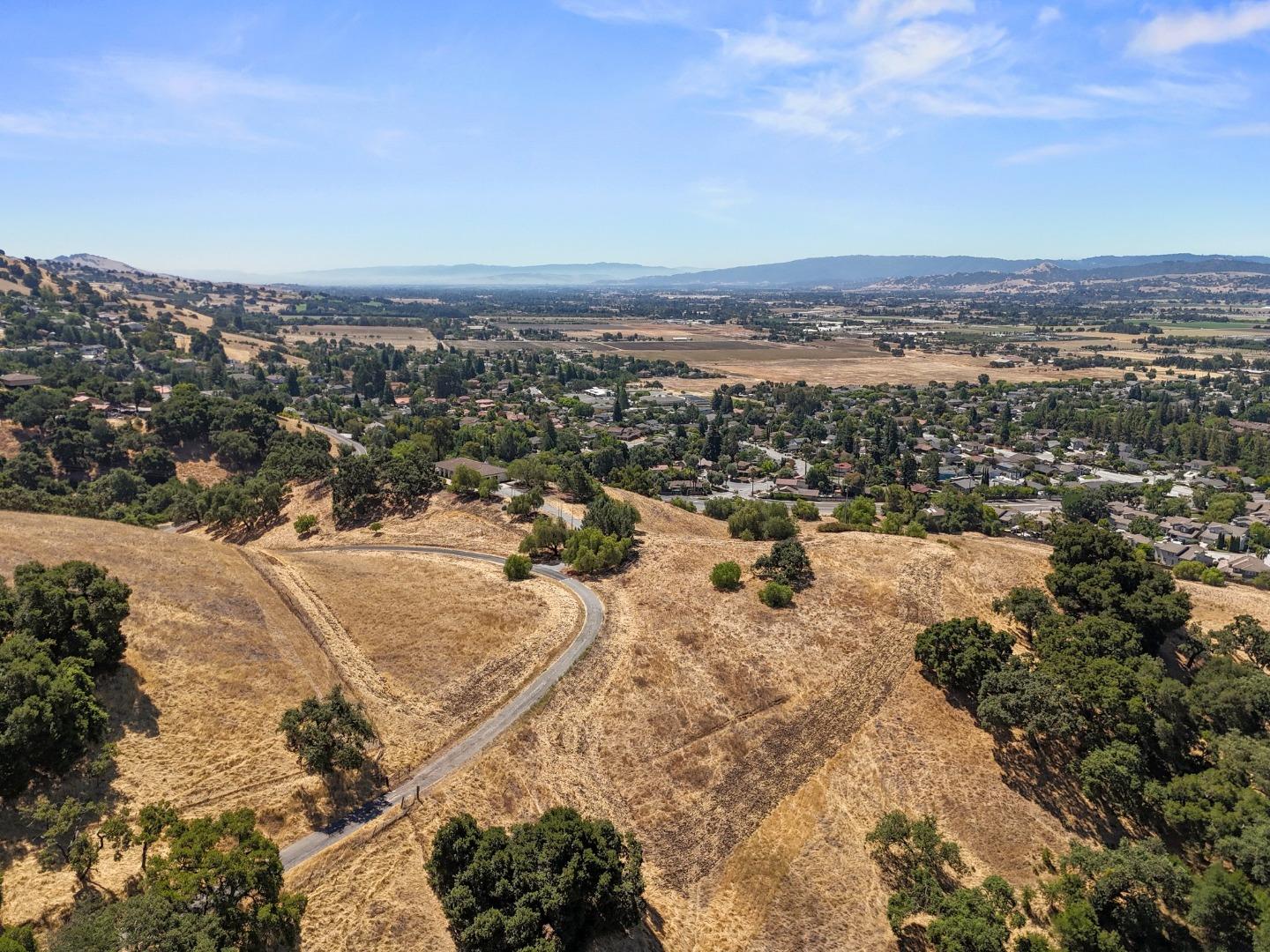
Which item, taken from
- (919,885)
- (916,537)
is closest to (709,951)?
(919,885)

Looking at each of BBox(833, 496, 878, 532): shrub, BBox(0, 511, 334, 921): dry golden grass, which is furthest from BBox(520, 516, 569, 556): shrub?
BBox(833, 496, 878, 532): shrub

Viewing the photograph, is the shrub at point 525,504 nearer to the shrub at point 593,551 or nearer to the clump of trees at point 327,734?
the shrub at point 593,551

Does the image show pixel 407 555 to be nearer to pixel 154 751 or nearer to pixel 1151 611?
pixel 154 751

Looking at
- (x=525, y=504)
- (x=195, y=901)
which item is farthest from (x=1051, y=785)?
(x=525, y=504)

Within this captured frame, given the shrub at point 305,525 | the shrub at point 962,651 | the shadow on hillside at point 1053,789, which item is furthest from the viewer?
the shrub at point 305,525

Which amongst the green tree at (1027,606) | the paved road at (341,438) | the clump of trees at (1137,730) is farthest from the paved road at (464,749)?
the paved road at (341,438)

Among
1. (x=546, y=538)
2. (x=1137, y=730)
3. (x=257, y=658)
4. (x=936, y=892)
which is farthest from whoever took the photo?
(x=546, y=538)

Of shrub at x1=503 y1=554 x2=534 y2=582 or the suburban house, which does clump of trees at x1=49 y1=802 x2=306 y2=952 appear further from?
the suburban house

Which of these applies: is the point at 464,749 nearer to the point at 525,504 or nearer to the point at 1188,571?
the point at 525,504
